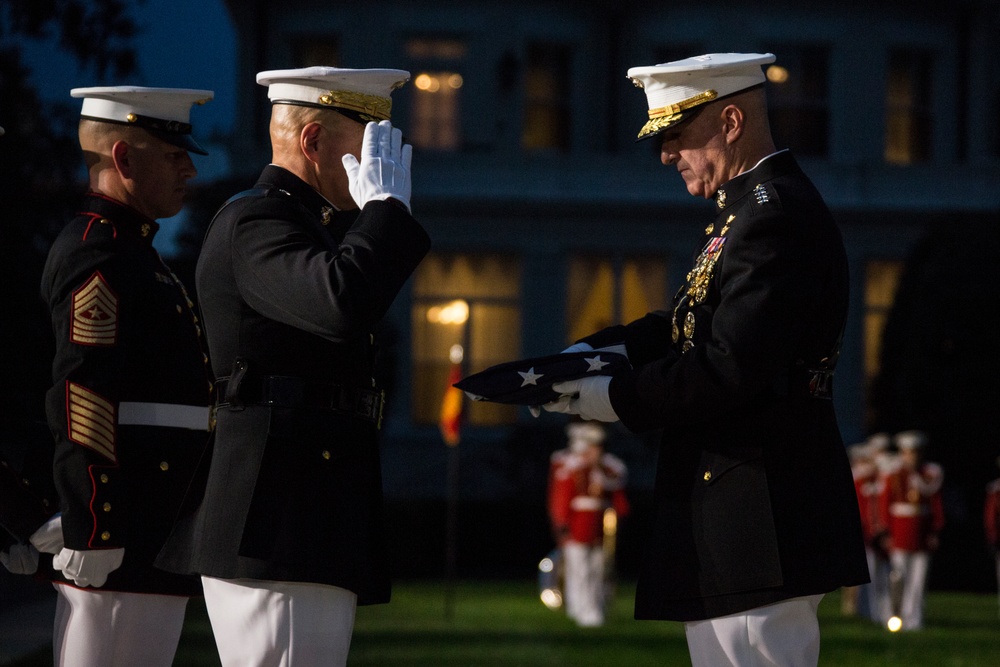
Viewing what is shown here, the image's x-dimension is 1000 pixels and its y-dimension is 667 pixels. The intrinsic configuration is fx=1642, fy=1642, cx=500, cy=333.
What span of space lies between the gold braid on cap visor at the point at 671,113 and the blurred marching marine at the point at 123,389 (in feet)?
5.16

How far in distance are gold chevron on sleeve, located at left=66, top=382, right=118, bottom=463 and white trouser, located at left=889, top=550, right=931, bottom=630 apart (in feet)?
43.7

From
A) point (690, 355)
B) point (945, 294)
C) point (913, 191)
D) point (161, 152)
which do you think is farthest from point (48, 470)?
point (913, 191)

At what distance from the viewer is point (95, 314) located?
4.82 meters

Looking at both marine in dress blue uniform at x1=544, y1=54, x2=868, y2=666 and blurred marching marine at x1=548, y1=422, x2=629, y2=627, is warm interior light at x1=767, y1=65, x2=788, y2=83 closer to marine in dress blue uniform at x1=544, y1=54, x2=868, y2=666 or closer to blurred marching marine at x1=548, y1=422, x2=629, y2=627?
blurred marching marine at x1=548, y1=422, x2=629, y2=627

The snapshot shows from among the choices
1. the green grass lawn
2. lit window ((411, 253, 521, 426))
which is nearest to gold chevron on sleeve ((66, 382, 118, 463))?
the green grass lawn

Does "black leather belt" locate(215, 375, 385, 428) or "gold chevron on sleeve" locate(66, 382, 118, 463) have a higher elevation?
"black leather belt" locate(215, 375, 385, 428)

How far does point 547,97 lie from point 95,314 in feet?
83.3

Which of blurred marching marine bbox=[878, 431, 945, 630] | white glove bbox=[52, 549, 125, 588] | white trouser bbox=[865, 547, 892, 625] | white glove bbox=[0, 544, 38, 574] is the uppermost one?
white glove bbox=[52, 549, 125, 588]

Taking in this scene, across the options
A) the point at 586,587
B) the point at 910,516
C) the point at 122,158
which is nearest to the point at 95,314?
the point at 122,158

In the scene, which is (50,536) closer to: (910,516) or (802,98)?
(910,516)

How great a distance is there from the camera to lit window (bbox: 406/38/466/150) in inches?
1153

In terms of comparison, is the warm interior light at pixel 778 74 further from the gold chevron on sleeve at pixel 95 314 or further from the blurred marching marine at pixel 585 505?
the gold chevron on sleeve at pixel 95 314

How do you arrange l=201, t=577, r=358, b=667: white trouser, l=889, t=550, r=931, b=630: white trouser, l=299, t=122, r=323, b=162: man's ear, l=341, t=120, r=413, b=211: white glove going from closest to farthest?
l=201, t=577, r=358, b=667: white trouser → l=341, t=120, r=413, b=211: white glove → l=299, t=122, r=323, b=162: man's ear → l=889, t=550, r=931, b=630: white trouser

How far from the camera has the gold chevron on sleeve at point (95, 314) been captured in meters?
4.80
